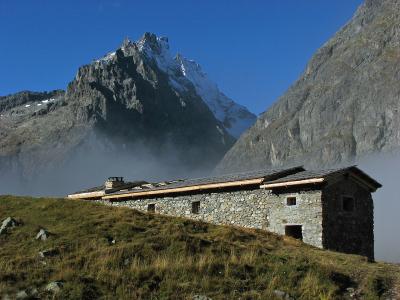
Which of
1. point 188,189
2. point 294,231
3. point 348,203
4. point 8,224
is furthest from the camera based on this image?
point 188,189

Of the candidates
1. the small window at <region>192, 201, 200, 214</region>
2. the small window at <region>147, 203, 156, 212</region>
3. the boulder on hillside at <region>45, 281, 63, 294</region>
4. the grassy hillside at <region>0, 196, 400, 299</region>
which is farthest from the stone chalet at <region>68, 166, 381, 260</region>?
the boulder on hillside at <region>45, 281, 63, 294</region>

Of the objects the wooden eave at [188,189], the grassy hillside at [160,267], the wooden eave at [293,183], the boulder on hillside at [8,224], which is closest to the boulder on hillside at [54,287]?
the grassy hillside at [160,267]

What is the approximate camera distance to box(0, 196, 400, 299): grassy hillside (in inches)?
556

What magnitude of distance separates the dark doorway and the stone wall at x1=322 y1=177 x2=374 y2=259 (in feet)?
6.76

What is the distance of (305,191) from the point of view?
29.6m

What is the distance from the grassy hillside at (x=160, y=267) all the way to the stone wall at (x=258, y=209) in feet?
20.3

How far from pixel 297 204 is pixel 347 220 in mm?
3363

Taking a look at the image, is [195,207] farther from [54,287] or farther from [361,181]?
[54,287]

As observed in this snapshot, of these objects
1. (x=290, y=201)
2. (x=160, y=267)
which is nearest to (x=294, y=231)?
(x=290, y=201)

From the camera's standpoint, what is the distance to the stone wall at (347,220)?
29.1 m

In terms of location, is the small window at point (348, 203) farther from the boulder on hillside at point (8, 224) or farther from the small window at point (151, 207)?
the boulder on hillside at point (8, 224)

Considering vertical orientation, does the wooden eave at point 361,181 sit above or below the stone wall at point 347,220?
above

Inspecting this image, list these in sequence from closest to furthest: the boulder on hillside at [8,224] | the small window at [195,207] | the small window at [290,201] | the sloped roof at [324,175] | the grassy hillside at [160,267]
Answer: the grassy hillside at [160,267] < the boulder on hillside at [8,224] < the sloped roof at [324,175] < the small window at [290,201] < the small window at [195,207]

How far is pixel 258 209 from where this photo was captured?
104 ft
